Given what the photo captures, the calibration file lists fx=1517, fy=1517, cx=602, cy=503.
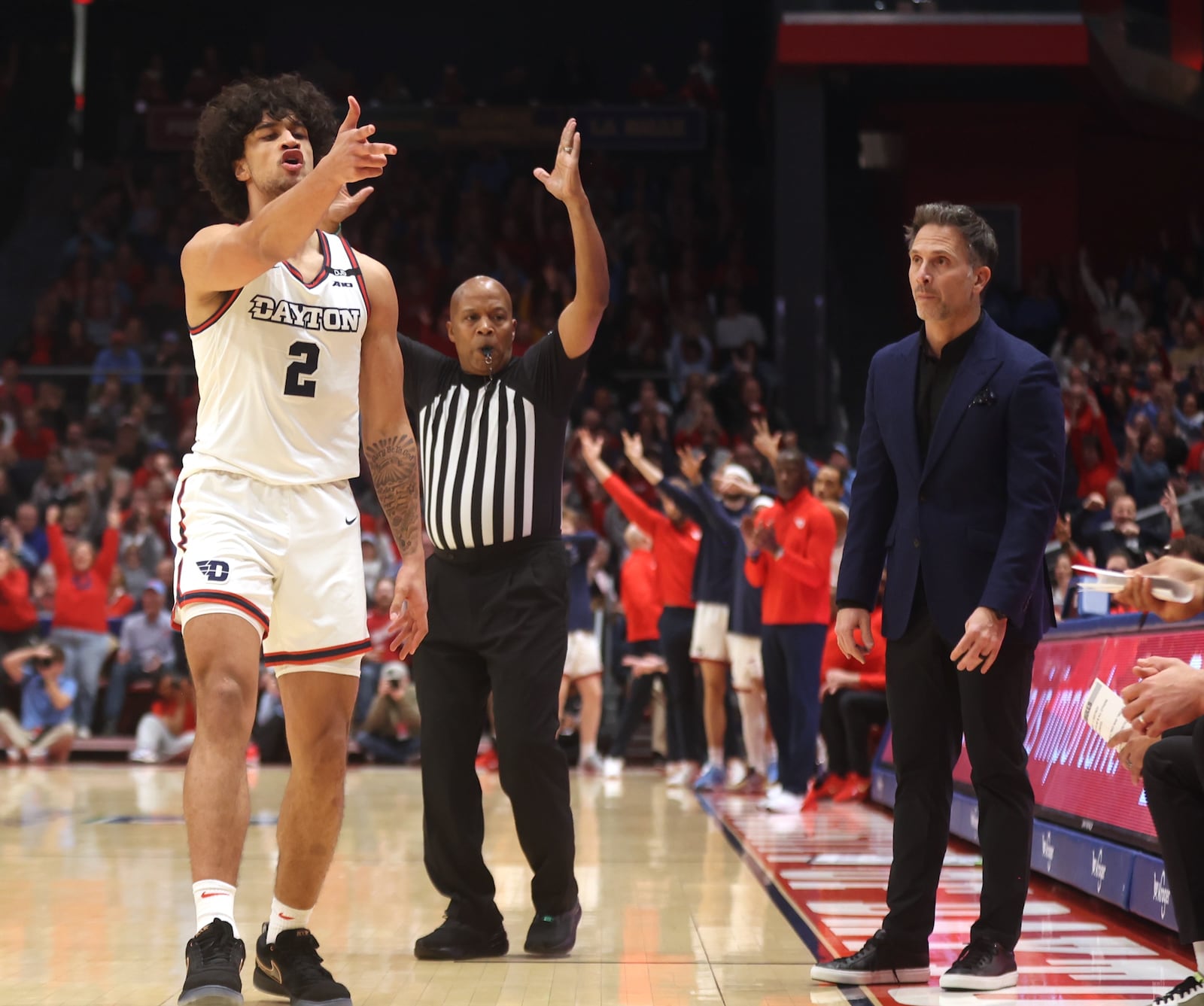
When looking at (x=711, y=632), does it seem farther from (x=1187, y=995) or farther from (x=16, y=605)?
(x=1187, y=995)

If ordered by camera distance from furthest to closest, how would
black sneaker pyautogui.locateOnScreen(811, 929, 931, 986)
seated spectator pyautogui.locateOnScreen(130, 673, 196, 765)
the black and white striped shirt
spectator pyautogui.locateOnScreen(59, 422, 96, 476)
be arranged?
spectator pyautogui.locateOnScreen(59, 422, 96, 476) < seated spectator pyautogui.locateOnScreen(130, 673, 196, 765) < the black and white striped shirt < black sneaker pyautogui.locateOnScreen(811, 929, 931, 986)

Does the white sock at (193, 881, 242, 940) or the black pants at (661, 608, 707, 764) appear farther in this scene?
the black pants at (661, 608, 707, 764)

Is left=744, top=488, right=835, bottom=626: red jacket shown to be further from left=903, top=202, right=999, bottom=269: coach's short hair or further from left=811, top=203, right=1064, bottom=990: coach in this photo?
left=903, top=202, right=999, bottom=269: coach's short hair

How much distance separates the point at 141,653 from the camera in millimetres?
13203

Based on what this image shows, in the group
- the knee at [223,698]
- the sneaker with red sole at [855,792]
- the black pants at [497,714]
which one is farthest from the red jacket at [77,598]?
the knee at [223,698]

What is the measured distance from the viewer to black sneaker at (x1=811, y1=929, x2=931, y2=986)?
3943 millimetres

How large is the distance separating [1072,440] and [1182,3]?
6.71m

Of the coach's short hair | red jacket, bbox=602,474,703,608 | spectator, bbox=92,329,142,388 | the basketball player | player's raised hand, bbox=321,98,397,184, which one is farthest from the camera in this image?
spectator, bbox=92,329,142,388

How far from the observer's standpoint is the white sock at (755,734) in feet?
32.1

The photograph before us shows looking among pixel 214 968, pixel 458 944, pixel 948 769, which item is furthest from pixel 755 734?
pixel 214 968

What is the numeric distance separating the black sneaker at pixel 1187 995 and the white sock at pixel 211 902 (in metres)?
2.04

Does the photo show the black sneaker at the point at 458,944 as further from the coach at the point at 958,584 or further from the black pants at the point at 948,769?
the black pants at the point at 948,769

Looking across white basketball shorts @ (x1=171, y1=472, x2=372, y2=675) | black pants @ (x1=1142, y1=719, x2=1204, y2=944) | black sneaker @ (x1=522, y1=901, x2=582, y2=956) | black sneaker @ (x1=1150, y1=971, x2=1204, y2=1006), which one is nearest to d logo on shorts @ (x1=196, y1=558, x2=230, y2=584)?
white basketball shorts @ (x1=171, y1=472, x2=372, y2=675)

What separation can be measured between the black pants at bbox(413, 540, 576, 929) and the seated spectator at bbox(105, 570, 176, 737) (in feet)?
29.7
